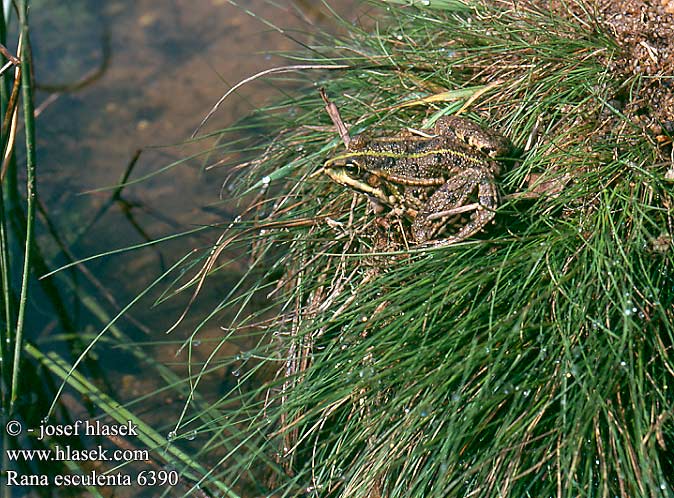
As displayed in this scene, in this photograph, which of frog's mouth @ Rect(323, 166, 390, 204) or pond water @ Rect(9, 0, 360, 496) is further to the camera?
pond water @ Rect(9, 0, 360, 496)

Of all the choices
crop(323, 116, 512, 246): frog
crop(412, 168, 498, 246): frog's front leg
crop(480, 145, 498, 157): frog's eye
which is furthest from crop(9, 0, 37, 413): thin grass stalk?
crop(480, 145, 498, 157): frog's eye

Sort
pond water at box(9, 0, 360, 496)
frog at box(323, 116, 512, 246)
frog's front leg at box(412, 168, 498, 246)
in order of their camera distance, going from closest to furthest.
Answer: frog's front leg at box(412, 168, 498, 246), frog at box(323, 116, 512, 246), pond water at box(9, 0, 360, 496)

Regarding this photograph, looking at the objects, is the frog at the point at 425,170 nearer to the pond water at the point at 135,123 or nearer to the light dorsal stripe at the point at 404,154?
the light dorsal stripe at the point at 404,154

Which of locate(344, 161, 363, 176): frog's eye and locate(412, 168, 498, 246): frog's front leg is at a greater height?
locate(344, 161, 363, 176): frog's eye

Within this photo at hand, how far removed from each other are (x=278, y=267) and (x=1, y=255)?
1.34 meters

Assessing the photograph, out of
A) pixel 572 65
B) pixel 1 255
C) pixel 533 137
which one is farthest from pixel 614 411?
pixel 1 255

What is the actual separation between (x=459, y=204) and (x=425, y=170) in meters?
0.24

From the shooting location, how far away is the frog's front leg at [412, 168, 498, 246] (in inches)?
118

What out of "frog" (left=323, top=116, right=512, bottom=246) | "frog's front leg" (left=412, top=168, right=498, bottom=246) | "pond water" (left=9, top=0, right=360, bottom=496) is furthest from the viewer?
"pond water" (left=9, top=0, right=360, bottom=496)

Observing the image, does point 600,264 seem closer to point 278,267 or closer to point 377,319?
point 377,319

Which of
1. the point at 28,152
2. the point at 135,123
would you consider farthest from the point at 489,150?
the point at 135,123

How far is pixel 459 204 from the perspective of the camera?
309 cm

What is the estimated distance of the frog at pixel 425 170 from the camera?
312 cm

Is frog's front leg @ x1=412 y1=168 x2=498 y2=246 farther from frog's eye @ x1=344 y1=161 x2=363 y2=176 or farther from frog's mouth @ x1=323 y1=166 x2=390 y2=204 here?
frog's eye @ x1=344 y1=161 x2=363 y2=176
